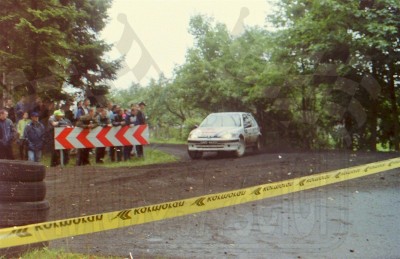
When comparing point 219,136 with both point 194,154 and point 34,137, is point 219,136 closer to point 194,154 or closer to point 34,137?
point 194,154

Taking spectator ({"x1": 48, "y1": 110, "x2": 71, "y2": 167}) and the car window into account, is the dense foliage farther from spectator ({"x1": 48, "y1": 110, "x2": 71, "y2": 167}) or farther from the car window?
spectator ({"x1": 48, "y1": 110, "x2": 71, "y2": 167})

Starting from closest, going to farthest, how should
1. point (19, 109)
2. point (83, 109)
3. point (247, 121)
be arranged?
A: point (19, 109)
point (83, 109)
point (247, 121)

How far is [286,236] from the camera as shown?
541cm

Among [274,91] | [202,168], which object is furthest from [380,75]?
[202,168]

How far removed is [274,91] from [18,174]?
1579 centimetres

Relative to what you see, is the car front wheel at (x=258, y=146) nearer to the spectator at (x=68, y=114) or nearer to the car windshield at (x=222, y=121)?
the car windshield at (x=222, y=121)

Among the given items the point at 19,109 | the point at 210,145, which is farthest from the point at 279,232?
the point at 19,109

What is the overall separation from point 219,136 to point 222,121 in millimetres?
587

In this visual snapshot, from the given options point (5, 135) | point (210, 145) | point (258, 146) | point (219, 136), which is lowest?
point (258, 146)

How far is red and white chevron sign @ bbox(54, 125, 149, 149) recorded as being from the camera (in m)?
12.9

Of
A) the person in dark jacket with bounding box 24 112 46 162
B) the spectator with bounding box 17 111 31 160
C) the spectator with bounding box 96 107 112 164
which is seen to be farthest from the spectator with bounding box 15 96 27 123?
the spectator with bounding box 96 107 112 164

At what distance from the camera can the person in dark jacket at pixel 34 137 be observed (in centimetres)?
1156

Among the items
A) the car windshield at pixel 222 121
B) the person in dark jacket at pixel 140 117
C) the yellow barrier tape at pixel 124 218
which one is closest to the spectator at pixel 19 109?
the person in dark jacket at pixel 140 117

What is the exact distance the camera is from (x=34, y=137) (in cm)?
1160
